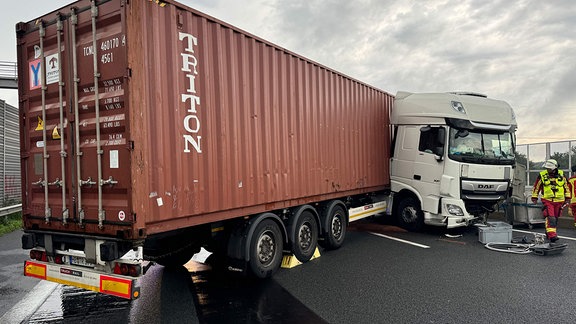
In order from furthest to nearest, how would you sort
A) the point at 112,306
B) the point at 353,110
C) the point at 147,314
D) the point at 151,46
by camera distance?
the point at 353,110, the point at 112,306, the point at 147,314, the point at 151,46

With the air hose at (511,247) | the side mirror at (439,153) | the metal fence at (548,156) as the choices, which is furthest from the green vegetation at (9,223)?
the metal fence at (548,156)

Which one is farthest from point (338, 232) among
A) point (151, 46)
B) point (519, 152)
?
point (519, 152)

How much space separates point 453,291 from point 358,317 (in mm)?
1522

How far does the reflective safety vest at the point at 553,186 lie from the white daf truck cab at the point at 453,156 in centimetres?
78

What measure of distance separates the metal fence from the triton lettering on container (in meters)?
10.00

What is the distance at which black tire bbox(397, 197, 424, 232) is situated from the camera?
8.83 m

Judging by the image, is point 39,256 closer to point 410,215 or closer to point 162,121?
point 162,121

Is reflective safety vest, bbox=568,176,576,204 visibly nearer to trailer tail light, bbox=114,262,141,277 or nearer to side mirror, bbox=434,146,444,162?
side mirror, bbox=434,146,444,162

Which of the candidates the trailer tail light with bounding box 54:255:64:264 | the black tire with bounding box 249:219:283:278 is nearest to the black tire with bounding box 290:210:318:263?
the black tire with bounding box 249:219:283:278

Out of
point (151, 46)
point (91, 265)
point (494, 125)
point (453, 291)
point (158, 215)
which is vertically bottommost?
point (453, 291)

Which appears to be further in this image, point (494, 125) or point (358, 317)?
point (494, 125)

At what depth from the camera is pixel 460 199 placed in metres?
8.12

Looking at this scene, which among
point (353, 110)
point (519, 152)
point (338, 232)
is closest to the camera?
point (338, 232)

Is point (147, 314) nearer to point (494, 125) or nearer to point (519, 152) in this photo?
point (494, 125)
